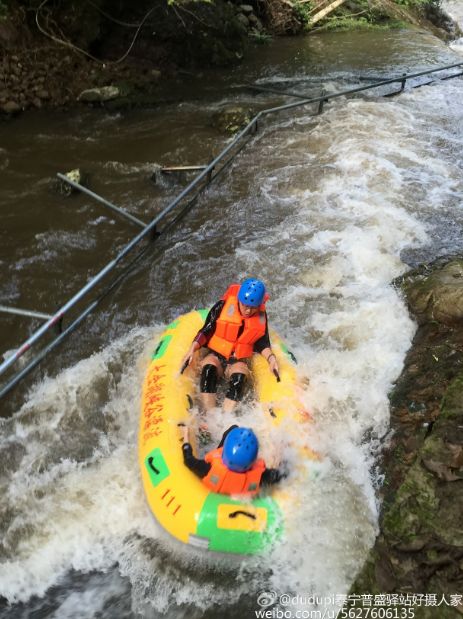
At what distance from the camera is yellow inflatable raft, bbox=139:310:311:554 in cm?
355

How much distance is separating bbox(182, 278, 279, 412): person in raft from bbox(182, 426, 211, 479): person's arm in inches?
27.8

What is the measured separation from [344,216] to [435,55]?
10.7 metres

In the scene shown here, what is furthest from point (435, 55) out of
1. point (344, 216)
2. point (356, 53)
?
point (344, 216)

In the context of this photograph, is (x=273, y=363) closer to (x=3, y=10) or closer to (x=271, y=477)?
(x=271, y=477)

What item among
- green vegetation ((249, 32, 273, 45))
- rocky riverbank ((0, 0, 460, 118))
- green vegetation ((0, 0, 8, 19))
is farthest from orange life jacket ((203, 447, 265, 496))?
green vegetation ((249, 32, 273, 45))

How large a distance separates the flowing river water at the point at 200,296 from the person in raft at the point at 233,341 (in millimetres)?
684

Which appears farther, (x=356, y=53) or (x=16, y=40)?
(x=356, y=53)

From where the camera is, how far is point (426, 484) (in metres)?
3.34

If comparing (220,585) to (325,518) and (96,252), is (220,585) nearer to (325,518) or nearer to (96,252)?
(325,518)

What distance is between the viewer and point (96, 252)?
6.61 meters

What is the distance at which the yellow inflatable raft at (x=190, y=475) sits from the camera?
355cm

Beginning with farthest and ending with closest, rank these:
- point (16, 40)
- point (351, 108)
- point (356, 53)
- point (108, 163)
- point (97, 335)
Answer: point (356, 53) → point (351, 108) → point (16, 40) → point (108, 163) → point (97, 335)

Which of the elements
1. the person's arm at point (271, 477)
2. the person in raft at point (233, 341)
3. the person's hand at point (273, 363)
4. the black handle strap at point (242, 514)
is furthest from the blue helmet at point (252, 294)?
the black handle strap at point (242, 514)

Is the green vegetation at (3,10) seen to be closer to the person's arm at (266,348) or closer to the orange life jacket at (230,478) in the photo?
the person's arm at (266,348)
